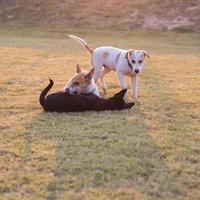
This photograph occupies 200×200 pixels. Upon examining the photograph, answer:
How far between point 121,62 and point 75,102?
58.3 inches

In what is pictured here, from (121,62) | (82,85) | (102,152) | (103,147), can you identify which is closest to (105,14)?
(121,62)

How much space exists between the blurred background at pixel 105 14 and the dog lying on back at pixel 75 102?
19135 millimetres

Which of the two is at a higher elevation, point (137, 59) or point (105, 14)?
point (105, 14)

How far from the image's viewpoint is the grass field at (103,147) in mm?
4270

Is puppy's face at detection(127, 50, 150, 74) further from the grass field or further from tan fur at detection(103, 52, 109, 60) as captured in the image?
tan fur at detection(103, 52, 109, 60)

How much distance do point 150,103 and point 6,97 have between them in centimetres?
232

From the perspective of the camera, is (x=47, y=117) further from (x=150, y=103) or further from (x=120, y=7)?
(x=120, y=7)

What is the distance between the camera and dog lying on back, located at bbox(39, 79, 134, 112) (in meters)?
6.94

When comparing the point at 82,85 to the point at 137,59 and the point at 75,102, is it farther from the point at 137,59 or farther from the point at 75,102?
the point at 137,59

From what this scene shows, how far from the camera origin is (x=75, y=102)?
6961 mm

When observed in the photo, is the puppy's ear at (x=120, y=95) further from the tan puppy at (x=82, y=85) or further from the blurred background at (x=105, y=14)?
the blurred background at (x=105, y=14)

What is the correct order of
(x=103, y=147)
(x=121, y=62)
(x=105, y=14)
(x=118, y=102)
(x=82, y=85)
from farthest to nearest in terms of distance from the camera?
(x=105, y=14), (x=121, y=62), (x=82, y=85), (x=118, y=102), (x=103, y=147)

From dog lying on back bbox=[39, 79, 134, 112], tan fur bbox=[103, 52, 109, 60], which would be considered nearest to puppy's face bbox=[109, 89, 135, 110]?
dog lying on back bbox=[39, 79, 134, 112]

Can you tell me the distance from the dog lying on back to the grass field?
128 millimetres
